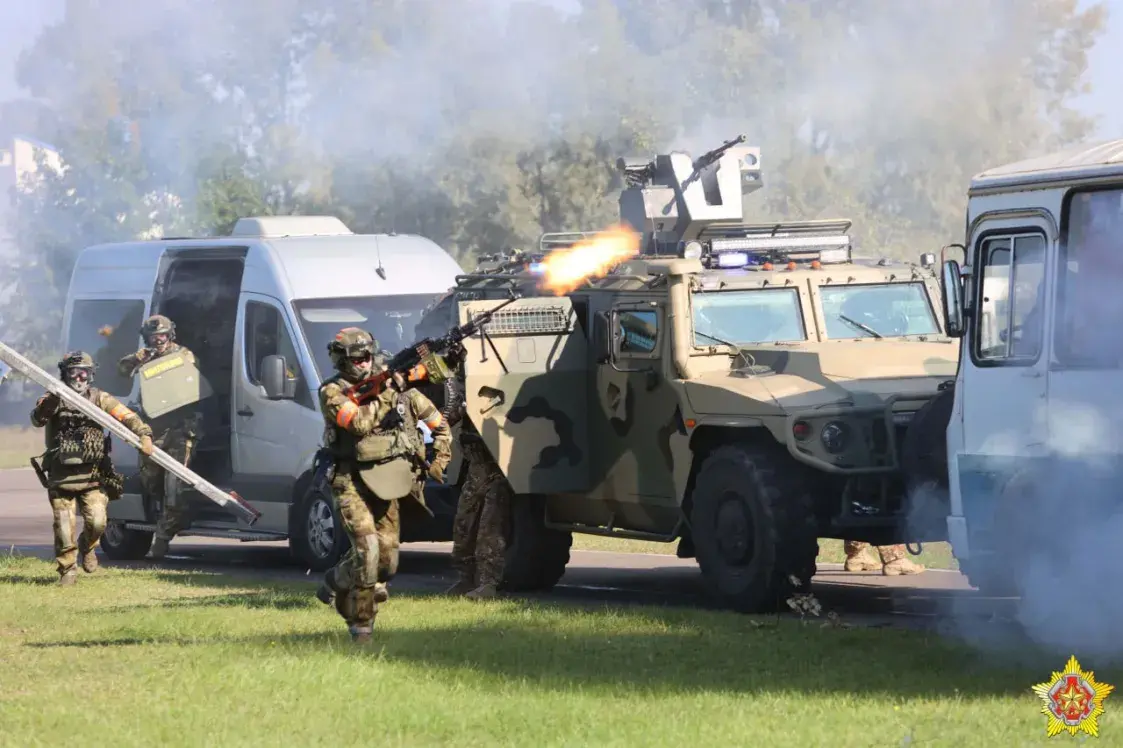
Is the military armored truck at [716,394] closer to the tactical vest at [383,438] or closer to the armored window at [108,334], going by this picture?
the tactical vest at [383,438]

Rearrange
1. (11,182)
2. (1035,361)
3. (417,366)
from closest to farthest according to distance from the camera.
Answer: (1035,361)
(417,366)
(11,182)

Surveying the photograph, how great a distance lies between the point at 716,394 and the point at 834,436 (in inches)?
35.1

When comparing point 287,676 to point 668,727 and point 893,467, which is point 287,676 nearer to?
point 668,727

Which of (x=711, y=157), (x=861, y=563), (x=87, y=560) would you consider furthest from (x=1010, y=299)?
(x=87, y=560)

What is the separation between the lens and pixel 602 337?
13688 millimetres

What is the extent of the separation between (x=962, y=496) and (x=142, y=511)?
920cm

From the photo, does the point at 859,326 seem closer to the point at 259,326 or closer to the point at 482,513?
the point at 482,513

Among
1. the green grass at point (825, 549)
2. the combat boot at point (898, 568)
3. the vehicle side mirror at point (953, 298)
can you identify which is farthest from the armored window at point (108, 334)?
the vehicle side mirror at point (953, 298)

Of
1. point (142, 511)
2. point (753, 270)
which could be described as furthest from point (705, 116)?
point (753, 270)

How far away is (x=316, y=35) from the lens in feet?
80.0

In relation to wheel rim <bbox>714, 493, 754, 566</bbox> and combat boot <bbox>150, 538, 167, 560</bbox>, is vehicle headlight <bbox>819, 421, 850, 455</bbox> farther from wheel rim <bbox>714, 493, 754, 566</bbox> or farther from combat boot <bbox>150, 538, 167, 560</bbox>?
combat boot <bbox>150, 538, 167, 560</bbox>

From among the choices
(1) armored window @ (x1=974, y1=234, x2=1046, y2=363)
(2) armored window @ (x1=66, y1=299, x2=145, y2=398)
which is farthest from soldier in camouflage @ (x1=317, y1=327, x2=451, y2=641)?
(2) armored window @ (x1=66, y1=299, x2=145, y2=398)

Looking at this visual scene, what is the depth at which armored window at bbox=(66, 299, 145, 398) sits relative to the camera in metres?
18.1

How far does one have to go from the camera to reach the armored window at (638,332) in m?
13.2
